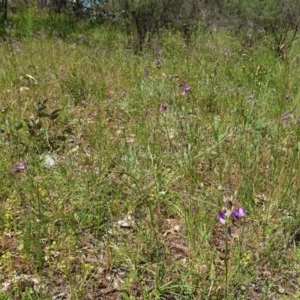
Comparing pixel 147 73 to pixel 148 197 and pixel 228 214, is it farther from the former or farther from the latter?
pixel 228 214

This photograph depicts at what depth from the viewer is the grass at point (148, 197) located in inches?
69.7

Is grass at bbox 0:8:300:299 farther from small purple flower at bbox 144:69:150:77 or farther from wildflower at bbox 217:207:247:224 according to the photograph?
small purple flower at bbox 144:69:150:77

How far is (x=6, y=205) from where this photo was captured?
86.7 inches

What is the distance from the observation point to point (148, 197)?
2256 mm

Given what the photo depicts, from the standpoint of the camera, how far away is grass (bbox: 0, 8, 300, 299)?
177cm

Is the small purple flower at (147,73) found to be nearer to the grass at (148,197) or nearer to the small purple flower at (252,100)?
the grass at (148,197)

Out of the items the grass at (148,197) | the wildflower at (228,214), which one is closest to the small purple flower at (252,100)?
the grass at (148,197)

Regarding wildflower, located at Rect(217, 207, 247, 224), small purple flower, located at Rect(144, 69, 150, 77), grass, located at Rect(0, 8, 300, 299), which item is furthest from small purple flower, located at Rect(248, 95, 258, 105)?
wildflower, located at Rect(217, 207, 247, 224)

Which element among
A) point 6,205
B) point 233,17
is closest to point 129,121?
point 6,205

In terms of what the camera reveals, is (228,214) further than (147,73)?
No

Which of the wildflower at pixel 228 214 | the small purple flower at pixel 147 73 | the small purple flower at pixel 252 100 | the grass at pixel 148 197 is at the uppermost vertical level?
the wildflower at pixel 228 214

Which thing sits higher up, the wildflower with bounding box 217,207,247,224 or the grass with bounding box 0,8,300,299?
the wildflower with bounding box 217,207,247,224

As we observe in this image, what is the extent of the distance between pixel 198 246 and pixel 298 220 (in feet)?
1.85

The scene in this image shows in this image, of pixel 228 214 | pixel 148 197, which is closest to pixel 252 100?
pixel 148 197
